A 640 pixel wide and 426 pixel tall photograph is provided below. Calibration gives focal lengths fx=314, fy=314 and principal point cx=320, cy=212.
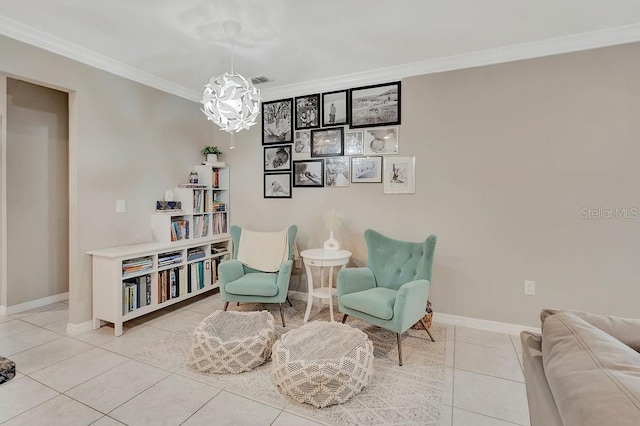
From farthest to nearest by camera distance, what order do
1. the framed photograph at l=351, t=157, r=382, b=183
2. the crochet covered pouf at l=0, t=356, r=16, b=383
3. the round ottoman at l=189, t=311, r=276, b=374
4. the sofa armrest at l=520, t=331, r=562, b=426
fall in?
the framed photograph at l=351, t=157, r=382, b=183
the round ottoman at l=189, t=311, r=276, b=374
the crochet covered pouf at l=0, t=356, r=16, b=383
the sofa armrest at l=520, t=331, r=562, b=426

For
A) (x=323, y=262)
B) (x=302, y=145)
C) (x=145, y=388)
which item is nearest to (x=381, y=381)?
(x=323, y=262)

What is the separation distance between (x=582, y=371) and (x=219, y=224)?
151 inches

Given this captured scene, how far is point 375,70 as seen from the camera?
3.22m

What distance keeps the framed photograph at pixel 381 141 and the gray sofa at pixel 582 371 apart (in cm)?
235

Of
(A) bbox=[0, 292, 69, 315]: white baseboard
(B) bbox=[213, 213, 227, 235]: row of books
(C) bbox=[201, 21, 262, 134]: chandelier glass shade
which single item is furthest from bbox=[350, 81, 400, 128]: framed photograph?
(A) bbox=[0, 292, 69, 315]: white baseboard

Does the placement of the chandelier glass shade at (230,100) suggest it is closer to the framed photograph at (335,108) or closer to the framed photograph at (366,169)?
the framed photograph at (335,108)

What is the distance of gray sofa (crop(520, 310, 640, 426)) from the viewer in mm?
628

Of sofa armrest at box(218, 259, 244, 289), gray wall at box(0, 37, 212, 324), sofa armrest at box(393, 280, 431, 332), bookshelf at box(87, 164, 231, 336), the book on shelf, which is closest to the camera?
sofa armrest at box(393, 280, 431, 332)

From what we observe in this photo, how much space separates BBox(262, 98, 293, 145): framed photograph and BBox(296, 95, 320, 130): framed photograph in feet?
0.36

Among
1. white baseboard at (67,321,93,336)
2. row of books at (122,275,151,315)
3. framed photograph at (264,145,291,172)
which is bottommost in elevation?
white baseboard at (67,321,93,336)

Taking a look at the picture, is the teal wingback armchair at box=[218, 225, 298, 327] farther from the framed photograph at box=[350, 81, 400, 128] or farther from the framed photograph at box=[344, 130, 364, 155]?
the framed photograph at box=[350, 81, 400, 128]

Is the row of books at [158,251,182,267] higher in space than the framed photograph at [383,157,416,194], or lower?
lower

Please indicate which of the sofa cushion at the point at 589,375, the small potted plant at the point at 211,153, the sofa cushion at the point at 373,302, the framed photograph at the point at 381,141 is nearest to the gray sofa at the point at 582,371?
the sofa cushion at the point at 589,375

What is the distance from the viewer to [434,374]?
7.15ft
